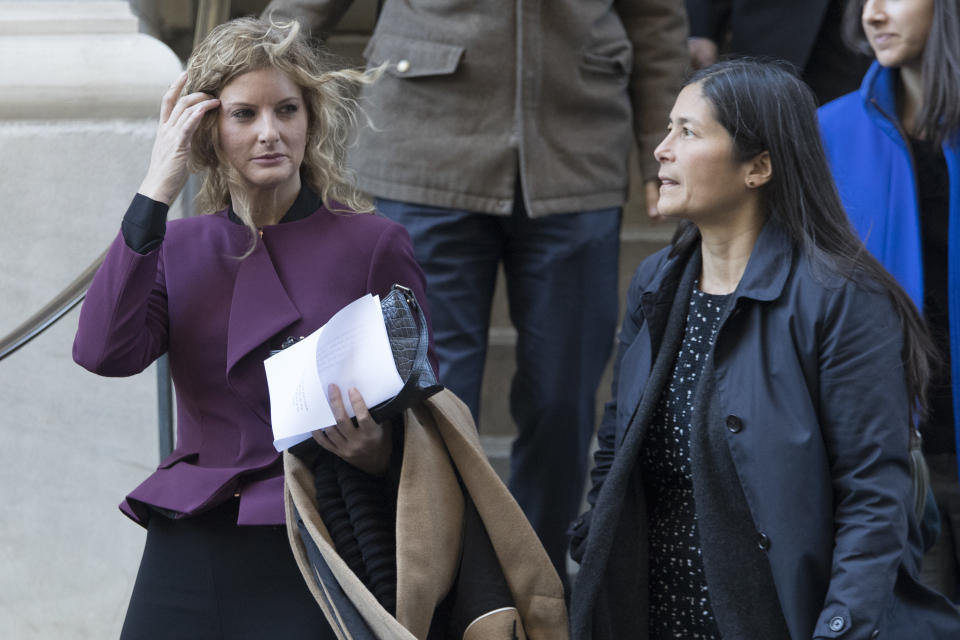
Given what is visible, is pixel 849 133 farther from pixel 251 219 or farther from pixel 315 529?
pixel 315 529

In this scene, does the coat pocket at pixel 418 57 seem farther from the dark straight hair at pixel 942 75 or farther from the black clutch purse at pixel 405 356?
the black clutch purse at pixel 405 356

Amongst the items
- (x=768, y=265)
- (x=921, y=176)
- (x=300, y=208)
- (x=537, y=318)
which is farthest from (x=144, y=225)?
(x=921, y=176)

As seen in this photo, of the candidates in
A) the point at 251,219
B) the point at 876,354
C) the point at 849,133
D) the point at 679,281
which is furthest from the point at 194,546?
the point at 849,133

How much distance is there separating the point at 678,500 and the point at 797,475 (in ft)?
1.07

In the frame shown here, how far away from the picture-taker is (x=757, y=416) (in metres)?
2.41

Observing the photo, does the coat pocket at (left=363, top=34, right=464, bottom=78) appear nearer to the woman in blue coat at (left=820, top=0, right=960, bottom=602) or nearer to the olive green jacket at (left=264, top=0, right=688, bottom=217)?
the olive green jacket at (left=264, top=0, right=688, bottom=217)

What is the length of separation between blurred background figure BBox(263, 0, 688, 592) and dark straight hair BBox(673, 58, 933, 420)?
92 cm

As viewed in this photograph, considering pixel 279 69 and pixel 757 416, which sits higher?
pixel 279 69

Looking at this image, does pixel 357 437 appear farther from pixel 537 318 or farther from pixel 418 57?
pixel 418 57

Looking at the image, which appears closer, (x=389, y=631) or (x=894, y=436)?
(x=389, y=631)

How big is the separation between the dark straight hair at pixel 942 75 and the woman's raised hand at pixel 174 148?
175cm

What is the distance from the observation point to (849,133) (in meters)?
3.31

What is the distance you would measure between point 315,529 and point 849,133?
1.80 m

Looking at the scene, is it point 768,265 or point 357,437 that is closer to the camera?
point 357,437
